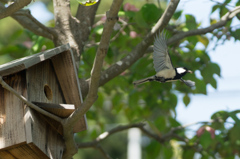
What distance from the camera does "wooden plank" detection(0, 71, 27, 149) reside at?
233cm

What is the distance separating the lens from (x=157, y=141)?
415cm

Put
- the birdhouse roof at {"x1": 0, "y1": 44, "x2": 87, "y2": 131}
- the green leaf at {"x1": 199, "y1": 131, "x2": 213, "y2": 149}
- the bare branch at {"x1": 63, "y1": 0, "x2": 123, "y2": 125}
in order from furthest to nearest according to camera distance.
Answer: the green leaf at {"x1": 199, "y1": 131, "x2": 213, "y2": 149} < the birdhouse roof at {"x1": 0, "y1": 44, "x2": 87, "y2": 131} < the bare branch at {"x1": 63, "y1": 0, "x2": 123, "y2": 125}

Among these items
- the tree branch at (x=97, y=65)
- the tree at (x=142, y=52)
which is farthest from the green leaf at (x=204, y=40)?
the tree branch at (x=97, y=65)

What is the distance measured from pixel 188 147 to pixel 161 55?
1817 millimetres

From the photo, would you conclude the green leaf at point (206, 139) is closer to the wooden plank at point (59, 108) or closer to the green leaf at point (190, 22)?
the green leaf at point (190, 22)

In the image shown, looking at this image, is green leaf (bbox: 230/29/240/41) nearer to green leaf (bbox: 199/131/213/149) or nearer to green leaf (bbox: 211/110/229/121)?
green leaf (bbox: 211/110/229/121)

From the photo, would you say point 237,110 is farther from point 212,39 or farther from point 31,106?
point 31,106

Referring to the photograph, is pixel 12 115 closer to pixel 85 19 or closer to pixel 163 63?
pixel 163 63

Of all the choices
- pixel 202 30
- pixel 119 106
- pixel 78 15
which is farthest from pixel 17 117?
pixel 119 106

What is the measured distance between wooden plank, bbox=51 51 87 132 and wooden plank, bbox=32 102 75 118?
0.43 m

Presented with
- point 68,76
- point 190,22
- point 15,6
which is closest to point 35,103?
point 68,76

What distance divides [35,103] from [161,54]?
2.96 feet

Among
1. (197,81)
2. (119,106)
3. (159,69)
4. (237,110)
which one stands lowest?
(119,106)

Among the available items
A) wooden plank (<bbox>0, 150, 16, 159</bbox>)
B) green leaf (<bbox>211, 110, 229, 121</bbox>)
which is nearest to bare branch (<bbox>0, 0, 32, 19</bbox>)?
wooden plank (<bbox>0, 150, 16, 159</bbox>)
